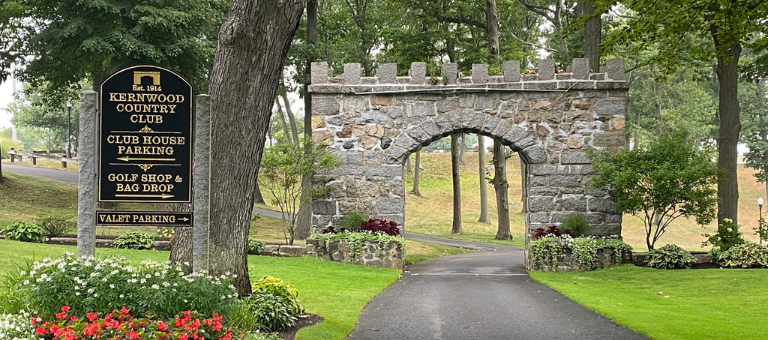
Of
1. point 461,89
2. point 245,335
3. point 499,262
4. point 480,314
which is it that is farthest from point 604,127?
point 245,335

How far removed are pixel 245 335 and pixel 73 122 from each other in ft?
201

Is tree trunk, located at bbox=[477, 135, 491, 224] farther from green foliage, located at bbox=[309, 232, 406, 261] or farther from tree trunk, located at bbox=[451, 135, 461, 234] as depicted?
green foliage, located at bbox=[309, 232, 406, 261]

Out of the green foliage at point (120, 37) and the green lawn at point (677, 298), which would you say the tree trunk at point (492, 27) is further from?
the green lawn at point (677, 298)

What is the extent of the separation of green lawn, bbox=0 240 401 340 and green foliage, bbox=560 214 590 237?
168 inches

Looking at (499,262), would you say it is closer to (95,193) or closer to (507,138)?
(507,138)

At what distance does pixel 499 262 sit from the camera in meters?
20.6

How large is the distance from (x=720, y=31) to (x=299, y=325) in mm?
10169

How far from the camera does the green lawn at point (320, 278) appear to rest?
9.19 m

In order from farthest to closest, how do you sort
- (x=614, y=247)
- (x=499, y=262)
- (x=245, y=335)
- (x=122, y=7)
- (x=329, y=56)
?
(x=329, y=56) < (x=122, y=7) < (x=499, y=262) < (x=614, y=247) < (x=245, y=335)

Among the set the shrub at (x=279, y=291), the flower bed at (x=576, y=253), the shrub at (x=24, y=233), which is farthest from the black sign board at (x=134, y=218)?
the shrub at (x=24, y=233)

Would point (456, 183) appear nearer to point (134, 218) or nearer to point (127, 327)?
point (134, 218)

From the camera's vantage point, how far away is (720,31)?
14.2m

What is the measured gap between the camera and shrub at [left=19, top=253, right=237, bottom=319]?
22.6 ft

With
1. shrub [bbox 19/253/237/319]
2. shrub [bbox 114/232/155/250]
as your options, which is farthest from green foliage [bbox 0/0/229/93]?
shrub [bbox 19/253/237/319]
